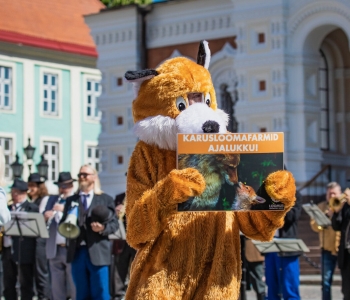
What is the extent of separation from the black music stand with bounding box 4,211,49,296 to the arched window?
A: 12.1 meters

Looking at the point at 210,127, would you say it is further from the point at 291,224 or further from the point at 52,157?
the point at 52,157

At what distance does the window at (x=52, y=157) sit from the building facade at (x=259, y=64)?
8.29 metres

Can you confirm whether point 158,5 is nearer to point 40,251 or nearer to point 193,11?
point 193,11

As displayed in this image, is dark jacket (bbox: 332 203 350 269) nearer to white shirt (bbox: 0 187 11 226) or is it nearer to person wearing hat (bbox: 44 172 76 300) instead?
person wearing hat (bbox: 44 172 76 300)

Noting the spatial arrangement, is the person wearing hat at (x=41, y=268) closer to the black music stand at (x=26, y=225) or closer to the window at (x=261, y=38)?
the black music stand at (x=26, y=225)

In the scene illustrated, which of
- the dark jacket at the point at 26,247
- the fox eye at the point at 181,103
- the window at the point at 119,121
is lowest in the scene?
the dark jacket at the point at 26,247

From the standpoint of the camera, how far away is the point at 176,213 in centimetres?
606

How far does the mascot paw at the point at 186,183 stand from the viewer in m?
5.73

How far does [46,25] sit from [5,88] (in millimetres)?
2531

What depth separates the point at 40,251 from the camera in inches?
523

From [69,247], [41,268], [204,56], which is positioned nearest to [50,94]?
[41,268]

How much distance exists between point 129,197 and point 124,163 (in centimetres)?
1957

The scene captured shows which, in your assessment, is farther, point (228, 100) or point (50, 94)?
point (50, 94)

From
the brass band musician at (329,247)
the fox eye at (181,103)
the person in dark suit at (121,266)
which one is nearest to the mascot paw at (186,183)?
the fox eye at (181,103)
